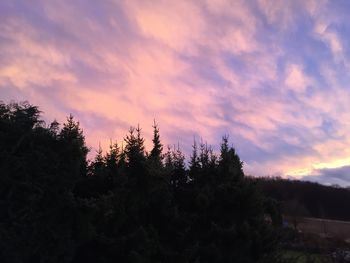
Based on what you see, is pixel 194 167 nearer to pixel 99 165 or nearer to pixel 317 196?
pixel 99 165

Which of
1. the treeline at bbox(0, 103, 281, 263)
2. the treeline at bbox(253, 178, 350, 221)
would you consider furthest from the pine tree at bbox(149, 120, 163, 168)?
the treeline at bbox(253, 178, 350, 221)

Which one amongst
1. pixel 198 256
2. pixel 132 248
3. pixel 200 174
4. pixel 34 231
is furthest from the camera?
pixel 200 174

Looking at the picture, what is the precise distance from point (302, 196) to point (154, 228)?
82418mm

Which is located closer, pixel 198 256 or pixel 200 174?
pixel 198 256

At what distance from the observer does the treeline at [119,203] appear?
45.7 feet

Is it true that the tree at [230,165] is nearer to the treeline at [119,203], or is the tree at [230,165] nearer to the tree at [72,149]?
the treeline at [119,203]

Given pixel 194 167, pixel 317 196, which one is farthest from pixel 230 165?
pixel 317 196

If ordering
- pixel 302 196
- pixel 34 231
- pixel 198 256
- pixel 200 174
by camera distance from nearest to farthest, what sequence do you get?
pixel 34 231
pixel 198 256
pixel 200 174
pixel 302 196

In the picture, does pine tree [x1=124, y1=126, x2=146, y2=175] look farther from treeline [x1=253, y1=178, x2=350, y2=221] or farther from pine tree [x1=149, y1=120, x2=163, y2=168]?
treeline [x1=253, y1=178, x2=350, y2=221]

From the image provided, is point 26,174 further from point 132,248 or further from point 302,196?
point 302,196

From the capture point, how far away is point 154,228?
16.1 meters

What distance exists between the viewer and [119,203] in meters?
15.6

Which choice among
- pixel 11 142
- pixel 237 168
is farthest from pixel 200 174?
pixel 11 142

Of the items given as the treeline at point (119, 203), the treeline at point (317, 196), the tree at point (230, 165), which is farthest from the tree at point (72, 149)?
the treeline at point (317, 196)
